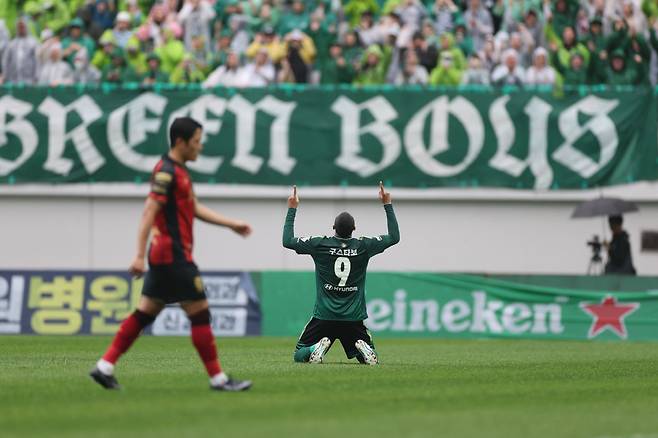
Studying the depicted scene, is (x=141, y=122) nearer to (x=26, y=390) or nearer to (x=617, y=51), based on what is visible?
(x=617, y=51)

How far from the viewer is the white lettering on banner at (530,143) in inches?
1200

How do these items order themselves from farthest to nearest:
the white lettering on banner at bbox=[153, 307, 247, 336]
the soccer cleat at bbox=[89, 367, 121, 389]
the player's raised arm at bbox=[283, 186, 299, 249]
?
the white lettering on banner at bbox=[153, 307, 247, 336]
the player's raised arm at bbox=[283, 186, 299, 249]
the soccer cleat at bbox=[89, 367, 121, 389]

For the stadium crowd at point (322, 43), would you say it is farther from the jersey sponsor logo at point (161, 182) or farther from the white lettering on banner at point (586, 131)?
the jersey sponsor logo at point (161, 182)

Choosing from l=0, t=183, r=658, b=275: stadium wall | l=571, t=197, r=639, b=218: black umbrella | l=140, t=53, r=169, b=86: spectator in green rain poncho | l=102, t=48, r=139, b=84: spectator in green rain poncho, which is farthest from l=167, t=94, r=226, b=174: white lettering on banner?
l=571, t=197, r=639, b=218: black umbrella

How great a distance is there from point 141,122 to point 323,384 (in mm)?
17668

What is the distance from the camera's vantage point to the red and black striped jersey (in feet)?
38.0

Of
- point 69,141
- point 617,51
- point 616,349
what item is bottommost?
point 616,349

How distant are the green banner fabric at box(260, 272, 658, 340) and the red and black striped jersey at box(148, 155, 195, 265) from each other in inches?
577

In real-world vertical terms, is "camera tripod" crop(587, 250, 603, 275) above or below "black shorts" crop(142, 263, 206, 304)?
below

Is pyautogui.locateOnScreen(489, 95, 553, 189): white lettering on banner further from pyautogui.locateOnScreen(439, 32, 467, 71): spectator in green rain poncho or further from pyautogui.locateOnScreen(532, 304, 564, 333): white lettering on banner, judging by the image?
pyautogui.locateOnScreen(532, 304, 564, 333): white lettering on banner

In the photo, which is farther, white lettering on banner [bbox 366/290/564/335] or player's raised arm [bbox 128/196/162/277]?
white lettering on banner [bbox 366/290/564/335]

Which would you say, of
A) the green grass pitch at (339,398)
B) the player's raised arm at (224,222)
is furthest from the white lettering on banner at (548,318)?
the player's raised arm at (224,222)

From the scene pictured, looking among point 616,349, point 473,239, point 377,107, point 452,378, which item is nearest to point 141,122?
point 377,107

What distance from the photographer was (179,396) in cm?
1167
